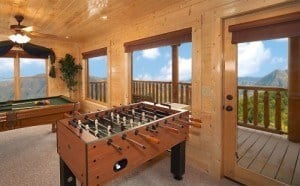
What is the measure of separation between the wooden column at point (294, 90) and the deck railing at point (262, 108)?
0.30m

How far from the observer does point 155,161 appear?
301 centimetres

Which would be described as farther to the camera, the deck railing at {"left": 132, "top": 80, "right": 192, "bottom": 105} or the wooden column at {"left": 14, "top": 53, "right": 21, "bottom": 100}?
the wooden column at {"left": 14, "top": 53, "right": 21, "bottom": 100}

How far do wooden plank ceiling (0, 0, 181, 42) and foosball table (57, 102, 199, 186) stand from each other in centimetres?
169

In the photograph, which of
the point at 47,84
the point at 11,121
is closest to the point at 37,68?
the point at 47,84

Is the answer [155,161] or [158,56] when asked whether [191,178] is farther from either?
[158,56]

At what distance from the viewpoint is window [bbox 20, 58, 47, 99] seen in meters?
5.76

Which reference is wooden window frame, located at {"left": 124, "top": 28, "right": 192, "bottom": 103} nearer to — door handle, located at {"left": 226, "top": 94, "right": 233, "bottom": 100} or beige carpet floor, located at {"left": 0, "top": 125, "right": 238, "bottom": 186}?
door handle, located at {"left": 226, "top": 94, "right": 233, "bottom": 100}

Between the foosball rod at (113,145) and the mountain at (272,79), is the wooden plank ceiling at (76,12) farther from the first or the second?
the foosball rod at (113,145)

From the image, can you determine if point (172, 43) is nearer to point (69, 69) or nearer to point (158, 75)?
point (158, 75)

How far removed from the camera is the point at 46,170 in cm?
272

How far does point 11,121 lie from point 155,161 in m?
2.33

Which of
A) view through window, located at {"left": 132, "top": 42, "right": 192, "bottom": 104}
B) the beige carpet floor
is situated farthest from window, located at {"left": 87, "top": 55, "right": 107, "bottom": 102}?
the beige carpet floor

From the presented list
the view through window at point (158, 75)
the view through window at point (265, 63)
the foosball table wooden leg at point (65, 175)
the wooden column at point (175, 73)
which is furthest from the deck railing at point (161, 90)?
the foosball table wooden leg at point (65, 175)

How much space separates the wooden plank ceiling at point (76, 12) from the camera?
293 cm
